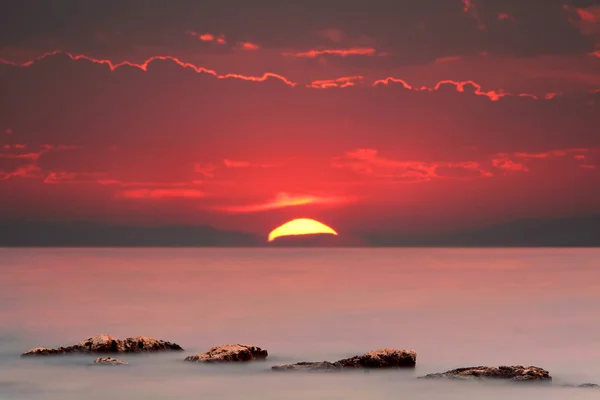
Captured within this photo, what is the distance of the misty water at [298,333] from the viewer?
22359 millimetres

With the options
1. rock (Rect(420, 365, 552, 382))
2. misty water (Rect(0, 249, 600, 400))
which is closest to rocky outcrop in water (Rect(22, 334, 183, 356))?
misty water (Rect(0, 249, 600, 400))

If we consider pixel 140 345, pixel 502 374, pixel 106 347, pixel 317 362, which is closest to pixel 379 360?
pixel 317 362

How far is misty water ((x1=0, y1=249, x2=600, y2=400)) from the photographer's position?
22359 mm

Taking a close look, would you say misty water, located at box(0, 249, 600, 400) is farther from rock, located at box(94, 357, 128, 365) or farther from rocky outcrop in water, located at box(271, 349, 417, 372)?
rocky outcrop in water, located at box(271, 349, 417, 372)

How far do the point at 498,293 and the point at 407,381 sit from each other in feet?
144

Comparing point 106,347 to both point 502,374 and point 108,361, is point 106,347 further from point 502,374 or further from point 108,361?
point 502,374

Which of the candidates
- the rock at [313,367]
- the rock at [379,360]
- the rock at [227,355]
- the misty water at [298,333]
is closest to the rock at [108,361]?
the misty water at [298,333]

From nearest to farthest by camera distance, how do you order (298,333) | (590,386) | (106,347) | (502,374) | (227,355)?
1. (590,386)
2. (502,374)
3. (227,355)
4. (106,347)
5. (298,333)

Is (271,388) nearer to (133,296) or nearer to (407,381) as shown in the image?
(407,381)

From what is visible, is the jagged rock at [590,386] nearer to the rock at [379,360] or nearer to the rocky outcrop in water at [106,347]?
the rock at [379,360]

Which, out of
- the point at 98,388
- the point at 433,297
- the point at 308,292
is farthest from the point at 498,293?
the point at 98,388

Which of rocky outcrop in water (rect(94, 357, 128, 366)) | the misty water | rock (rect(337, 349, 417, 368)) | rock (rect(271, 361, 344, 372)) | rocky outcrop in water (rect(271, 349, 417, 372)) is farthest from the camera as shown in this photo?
rocky outcrop in water (rect(94, 357, 128, 366))

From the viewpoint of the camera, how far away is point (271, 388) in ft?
73.1

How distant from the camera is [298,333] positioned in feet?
122
